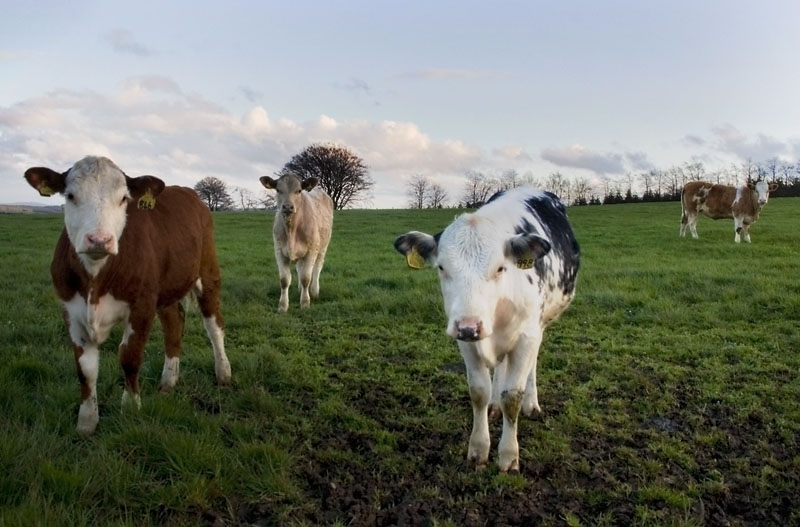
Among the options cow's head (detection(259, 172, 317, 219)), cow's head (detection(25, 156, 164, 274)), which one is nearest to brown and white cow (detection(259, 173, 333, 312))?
cow's head (detection(259, 172, 317, 219))

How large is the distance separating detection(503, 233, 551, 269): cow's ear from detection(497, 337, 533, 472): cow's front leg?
567 millimetres

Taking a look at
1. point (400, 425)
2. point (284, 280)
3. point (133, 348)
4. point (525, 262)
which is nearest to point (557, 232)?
point (525, 262)

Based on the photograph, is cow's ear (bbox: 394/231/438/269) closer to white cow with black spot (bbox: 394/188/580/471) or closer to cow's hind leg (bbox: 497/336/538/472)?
white cow with black spot (bbox: 394/188/580/471)

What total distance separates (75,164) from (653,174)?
61.7 meters

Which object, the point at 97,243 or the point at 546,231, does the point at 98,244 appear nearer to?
the point at 97,243

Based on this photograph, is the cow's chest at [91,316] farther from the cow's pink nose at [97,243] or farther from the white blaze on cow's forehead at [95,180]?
the white blaze on cow's forehead at [95,180]

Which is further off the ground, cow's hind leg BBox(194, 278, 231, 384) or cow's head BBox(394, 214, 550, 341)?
cow's head BBox(394, 214, 550, 341)

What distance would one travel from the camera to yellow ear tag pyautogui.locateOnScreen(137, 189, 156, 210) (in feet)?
15.9

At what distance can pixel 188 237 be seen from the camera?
566cm

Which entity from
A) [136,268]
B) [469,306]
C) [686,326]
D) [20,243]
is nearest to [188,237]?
[136,268]

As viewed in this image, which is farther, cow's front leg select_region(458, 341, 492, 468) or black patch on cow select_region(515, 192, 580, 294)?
black patch on cow select_region(515, 192, 580, 294)

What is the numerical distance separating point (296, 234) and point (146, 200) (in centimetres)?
590

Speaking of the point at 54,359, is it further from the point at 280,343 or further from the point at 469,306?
the point at 469,306

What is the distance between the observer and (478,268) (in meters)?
3.85
